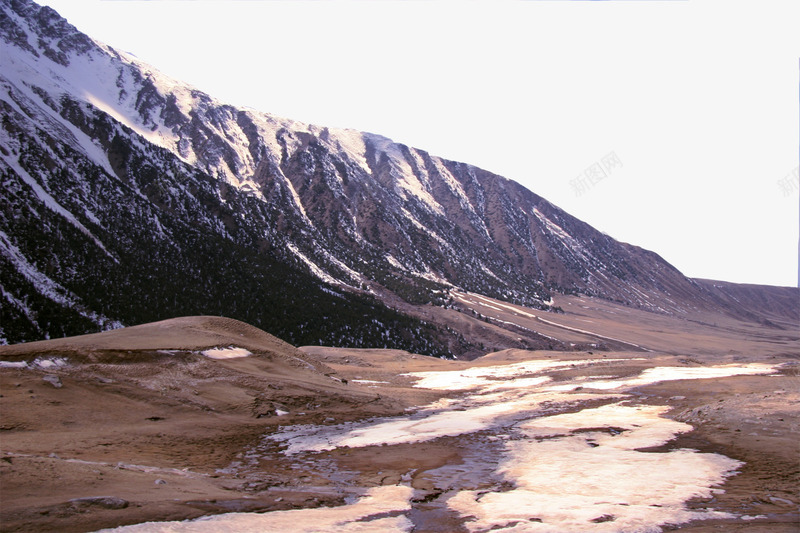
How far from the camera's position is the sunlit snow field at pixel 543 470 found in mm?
9523

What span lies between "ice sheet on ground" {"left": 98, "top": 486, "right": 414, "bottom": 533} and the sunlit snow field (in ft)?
0.06

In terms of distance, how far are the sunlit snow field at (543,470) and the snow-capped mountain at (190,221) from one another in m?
61.7

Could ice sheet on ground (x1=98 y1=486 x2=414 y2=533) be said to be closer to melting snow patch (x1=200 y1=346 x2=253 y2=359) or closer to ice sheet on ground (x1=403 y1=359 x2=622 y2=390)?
melting snow patch (x1=200 y1=346 x2=253 y2=359)

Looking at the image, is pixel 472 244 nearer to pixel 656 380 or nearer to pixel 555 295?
pixel 555 295

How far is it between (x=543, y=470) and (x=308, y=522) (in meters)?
7.29

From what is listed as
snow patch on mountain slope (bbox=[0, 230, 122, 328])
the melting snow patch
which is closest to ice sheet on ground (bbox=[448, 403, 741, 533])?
the melting snow patch

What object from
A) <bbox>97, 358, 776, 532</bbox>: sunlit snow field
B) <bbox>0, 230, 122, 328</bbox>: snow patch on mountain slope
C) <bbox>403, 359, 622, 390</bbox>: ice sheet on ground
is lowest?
<bbox>403, 359, 622, 390</bbox>: ice sheet on ground

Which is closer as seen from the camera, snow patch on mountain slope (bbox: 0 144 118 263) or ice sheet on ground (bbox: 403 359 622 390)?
ice sheet on ground (bbox: 403 359 622 390)

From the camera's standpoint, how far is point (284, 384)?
27031 mm

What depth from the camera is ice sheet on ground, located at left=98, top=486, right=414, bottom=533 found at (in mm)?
8203

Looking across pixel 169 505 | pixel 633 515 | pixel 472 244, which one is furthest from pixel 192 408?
pixel 472 244

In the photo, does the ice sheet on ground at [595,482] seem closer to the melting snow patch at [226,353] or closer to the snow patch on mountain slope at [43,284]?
the melting snow patch at [226,353]

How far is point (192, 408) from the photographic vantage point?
21.8 meters

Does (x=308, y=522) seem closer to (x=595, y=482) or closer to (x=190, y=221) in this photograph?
(x=595, y=482)
